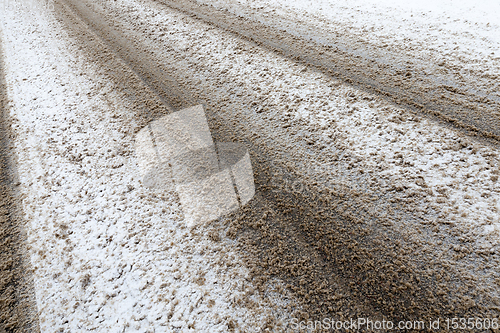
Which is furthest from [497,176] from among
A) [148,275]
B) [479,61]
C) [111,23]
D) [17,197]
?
[111,23]

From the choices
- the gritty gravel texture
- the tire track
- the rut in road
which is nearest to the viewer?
the rut in road

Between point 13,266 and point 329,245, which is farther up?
point 13,266

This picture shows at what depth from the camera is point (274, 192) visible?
2.23m

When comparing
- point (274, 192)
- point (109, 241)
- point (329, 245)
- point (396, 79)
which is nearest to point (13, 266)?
point (109, 241)

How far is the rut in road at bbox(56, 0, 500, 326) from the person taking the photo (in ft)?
5.16

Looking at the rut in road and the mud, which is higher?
the mud

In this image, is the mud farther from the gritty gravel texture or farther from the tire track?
the tire track

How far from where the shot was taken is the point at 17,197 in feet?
8.05

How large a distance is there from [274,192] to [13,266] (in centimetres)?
201

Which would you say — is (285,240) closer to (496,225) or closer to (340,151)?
(340,151)

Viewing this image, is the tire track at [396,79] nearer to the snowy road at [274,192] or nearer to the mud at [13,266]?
the snowy road at [274,192]

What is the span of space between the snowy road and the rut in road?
0.01 meters

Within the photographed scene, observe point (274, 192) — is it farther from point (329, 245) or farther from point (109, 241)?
point (109, 241)

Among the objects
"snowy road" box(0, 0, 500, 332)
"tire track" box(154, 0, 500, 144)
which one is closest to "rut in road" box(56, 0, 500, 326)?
"snowy road" box(0, 0, 500, 332)
